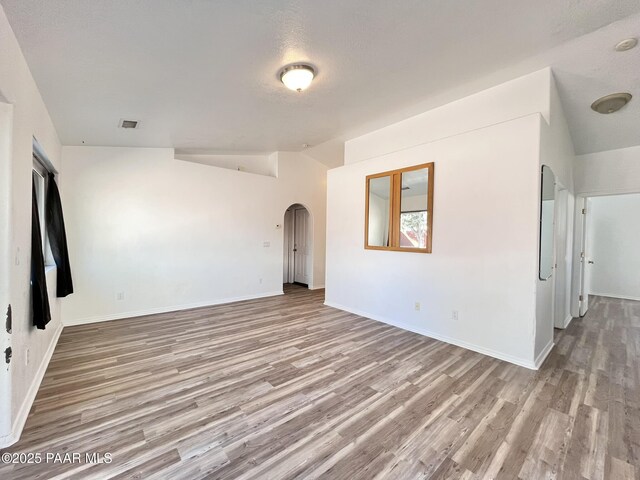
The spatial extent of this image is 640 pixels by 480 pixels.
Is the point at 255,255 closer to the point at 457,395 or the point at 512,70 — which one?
the point at 457,395

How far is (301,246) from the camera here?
763 centimetres

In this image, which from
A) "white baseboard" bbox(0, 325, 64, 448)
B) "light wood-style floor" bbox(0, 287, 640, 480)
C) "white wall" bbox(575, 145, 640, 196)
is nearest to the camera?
"light wood-style floor" bbox(0, 287, 640, 480)

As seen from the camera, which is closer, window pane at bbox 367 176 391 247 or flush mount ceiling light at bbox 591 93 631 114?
flush mount ceiling light at bbox 591 93 631 114

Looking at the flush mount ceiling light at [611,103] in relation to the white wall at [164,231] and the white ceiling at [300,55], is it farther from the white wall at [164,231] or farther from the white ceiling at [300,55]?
the white wall at [164,231]

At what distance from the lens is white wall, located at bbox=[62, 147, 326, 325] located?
425 cm

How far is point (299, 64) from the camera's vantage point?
2555mm

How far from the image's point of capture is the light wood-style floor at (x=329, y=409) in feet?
5.45

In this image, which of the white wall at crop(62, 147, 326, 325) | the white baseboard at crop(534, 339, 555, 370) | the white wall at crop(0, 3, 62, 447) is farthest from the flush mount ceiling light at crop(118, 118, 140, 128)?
the white baseboard at crop(534, 339, 555, 370)

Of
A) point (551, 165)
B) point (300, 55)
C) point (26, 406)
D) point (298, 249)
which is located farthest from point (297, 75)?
point (298, 249)

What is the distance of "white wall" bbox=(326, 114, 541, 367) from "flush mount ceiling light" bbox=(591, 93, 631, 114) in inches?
44.9

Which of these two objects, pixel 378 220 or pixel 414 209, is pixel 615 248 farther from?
pixel 378 220

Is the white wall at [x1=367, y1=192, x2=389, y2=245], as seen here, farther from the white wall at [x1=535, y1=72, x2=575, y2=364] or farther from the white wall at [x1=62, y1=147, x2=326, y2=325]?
the white wall at [x1=62, y1=147, x2=326, y2=325]

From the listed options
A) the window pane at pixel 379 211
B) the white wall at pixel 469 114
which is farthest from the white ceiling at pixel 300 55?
the window pane at pixel 379 211

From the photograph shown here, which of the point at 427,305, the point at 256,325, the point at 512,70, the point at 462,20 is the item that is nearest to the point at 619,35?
the point at 512,70
